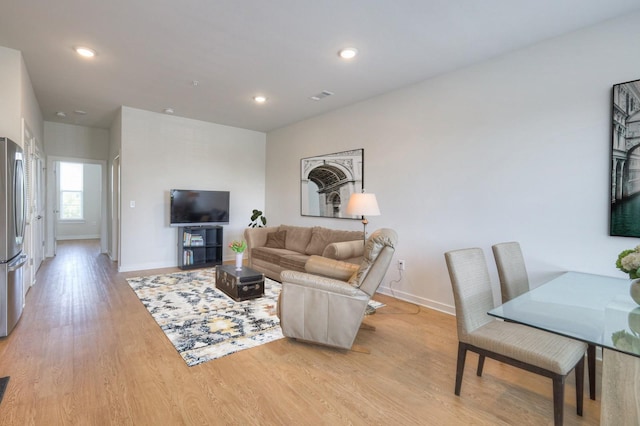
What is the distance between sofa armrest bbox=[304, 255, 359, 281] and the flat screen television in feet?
12.1

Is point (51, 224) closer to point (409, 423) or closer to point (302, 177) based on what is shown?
point (302, 177)

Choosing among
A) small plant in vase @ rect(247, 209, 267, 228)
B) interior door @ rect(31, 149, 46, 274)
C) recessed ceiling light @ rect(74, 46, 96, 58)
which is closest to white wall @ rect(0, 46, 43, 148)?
recessed ceiling light @ rect(74, 46, 96, 58)

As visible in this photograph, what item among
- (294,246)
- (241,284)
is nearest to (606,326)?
(241,284)

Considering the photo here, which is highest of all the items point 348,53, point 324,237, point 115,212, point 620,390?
point 348,53

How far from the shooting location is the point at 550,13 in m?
2.57

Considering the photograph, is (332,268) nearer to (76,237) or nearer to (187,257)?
(187,257)

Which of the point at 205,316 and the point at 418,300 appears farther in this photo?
the point at 418,300

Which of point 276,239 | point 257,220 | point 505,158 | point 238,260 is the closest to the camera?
point 505,158

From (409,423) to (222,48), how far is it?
140 inches

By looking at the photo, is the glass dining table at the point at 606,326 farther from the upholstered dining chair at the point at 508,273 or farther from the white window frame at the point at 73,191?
the white window frame at the point at 73,191

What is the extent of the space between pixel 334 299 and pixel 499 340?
3.88 ft

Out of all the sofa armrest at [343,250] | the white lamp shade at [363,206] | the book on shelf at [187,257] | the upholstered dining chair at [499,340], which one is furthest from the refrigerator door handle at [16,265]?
the upholstered dining chair at [499,340]

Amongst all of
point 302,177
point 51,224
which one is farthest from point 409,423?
point 51,224

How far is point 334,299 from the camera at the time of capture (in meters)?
2.61
